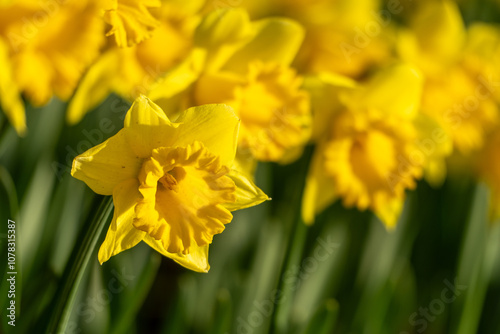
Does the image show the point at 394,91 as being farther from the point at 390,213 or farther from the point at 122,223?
the point at 122,223

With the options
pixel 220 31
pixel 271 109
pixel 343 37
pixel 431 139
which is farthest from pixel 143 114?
pixel 343 37

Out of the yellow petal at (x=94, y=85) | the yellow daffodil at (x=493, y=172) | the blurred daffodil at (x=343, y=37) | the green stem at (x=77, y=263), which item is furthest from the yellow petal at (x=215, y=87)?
the yellow daffodil at (x=493, y=172)

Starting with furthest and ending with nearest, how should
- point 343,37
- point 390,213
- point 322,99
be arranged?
point 343,37 < point 390,213 < point 322,99

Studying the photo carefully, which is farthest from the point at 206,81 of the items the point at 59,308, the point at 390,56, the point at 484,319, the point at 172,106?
the point at 484,319

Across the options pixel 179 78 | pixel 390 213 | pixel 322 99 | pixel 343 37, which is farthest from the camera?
pixel 343 37

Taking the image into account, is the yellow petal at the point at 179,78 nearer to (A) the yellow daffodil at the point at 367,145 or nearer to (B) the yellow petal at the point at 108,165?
(B) the yellow petal at the point at 108,165

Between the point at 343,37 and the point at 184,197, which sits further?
the point at 343,37

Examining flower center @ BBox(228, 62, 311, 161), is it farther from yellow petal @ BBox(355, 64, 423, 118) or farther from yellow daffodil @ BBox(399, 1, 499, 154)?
yellow daffodil @ BBox(399, 1, 499, 154)

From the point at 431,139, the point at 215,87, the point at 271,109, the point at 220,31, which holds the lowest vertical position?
the point at 431,139
